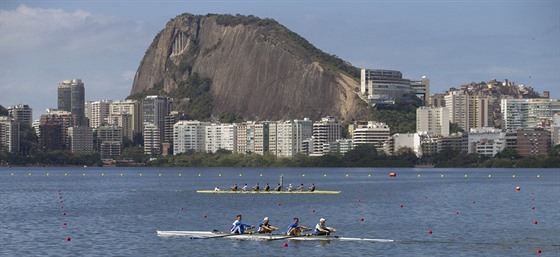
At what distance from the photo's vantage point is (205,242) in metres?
56.7

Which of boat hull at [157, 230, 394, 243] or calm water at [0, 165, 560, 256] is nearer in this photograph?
calm water at [0, 165, 560, 256]

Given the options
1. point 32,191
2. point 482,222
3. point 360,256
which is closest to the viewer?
point 360,256

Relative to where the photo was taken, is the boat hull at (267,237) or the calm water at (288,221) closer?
the calm water at (288,221)

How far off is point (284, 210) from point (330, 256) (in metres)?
29.3

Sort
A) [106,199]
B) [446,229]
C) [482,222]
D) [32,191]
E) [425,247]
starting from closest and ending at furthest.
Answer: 1. [425,247]
2. [446,229]
3. [482,222]
4. [106,199]
5. [32,191]

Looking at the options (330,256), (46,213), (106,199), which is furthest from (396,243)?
(106,199)

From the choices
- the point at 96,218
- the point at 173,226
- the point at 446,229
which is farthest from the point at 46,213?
the point at 446,229

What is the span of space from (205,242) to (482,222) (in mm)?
20717

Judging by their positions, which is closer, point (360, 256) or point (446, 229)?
point (360, 256)

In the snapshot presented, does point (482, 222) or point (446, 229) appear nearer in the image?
point (446, 229)

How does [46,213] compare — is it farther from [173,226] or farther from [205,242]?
[205,242]

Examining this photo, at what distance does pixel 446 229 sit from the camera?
211 ft

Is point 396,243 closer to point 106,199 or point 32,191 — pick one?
point 106,199

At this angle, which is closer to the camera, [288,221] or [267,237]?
[267,237]
